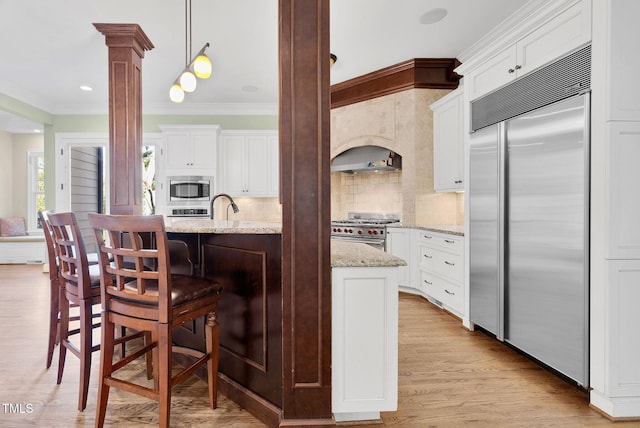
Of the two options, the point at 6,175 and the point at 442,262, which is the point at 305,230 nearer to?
the point at 442,262

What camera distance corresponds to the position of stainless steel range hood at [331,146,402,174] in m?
4.46

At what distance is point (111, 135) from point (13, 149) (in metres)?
6.27

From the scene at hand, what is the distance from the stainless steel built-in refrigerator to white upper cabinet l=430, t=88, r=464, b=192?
2.49 feet

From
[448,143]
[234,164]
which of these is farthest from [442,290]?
[234,164]

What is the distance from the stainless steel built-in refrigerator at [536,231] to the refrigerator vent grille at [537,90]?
0.03 m

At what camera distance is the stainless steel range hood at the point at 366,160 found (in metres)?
4.46

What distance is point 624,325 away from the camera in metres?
1.75

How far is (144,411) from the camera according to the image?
71.2 inches

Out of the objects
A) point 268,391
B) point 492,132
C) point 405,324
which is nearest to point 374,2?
point 492,132

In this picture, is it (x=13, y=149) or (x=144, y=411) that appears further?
(x=13, y=149)

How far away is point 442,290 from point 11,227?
25.4ft

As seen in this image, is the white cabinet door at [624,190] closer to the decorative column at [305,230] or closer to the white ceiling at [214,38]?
the decorative column at [305,230]

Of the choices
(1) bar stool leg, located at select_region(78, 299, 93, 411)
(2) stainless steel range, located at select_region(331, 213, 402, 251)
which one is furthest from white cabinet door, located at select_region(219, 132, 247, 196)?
(1) bar stool leg, located at select_region(78, 299, 93, 411)

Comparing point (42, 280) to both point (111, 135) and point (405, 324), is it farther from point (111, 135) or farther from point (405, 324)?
point (405, 324)
